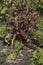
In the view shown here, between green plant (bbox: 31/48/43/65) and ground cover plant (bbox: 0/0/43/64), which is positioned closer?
green plant (bbox: 31/48/43/65)

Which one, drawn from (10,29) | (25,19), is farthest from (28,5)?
(10,29)

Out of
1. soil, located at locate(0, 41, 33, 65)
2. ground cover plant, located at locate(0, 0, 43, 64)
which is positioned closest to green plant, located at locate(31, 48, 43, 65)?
soil, located at locate(0, 41, 33, 65)

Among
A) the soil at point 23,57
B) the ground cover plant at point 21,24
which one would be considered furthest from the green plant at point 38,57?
the ground cover plant at point 21,24

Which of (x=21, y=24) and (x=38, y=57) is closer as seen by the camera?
(x=38, y=57)

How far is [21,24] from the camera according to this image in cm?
698

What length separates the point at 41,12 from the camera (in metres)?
7.93

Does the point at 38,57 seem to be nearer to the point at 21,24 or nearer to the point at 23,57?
the point at 23,57

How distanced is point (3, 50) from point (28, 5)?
7.27 feet

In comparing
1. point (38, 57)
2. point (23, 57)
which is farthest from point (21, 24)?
point (38, 57)

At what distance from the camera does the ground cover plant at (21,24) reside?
21.3 ft

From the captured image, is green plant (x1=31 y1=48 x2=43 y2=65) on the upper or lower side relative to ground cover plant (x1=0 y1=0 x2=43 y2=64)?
lower

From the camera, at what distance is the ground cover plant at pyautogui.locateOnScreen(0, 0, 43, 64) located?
256 inches

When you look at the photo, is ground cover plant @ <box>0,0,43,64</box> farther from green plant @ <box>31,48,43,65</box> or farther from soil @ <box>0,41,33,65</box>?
green plant @ <box>31,48,43,65</box>

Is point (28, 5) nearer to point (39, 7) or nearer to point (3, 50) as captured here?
point (39, 7)
